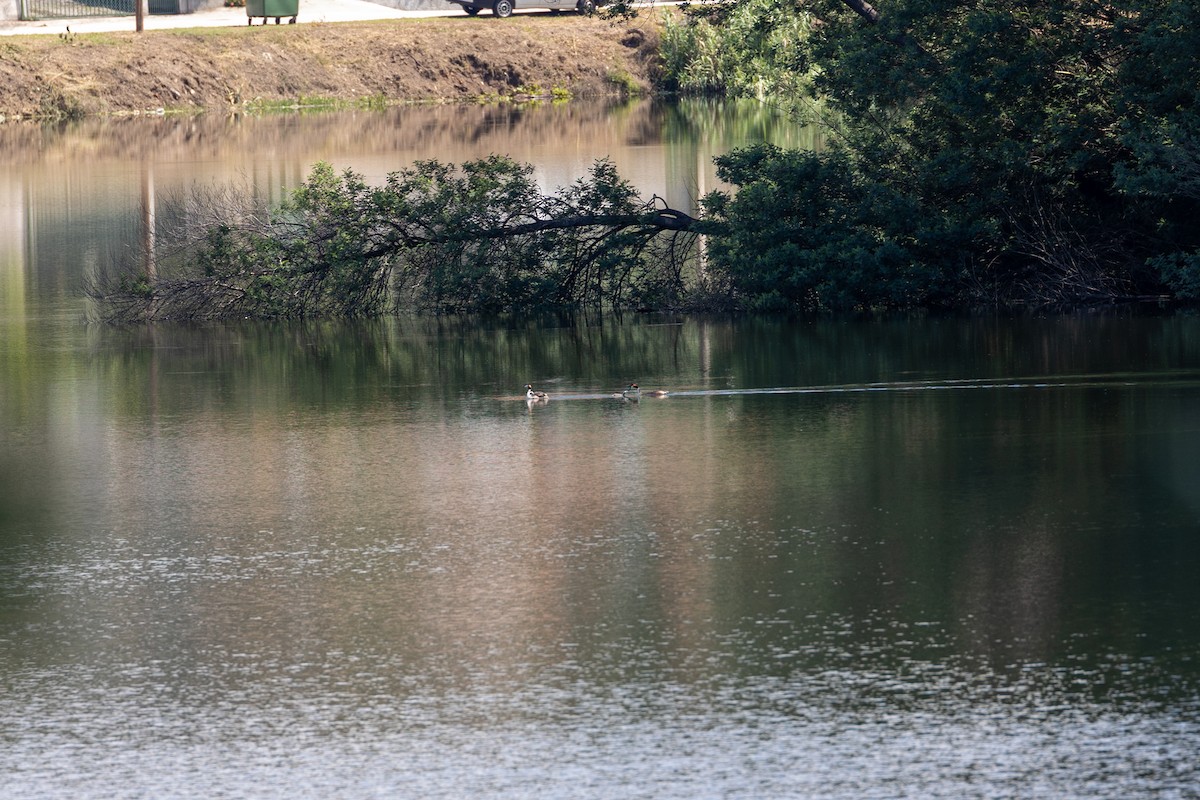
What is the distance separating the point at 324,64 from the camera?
73500mm

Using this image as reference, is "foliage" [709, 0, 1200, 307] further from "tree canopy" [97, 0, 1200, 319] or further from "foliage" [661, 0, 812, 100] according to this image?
"foliage" [661, 0, 812, 100]

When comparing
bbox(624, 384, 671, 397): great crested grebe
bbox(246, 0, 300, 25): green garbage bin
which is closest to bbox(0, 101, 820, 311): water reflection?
bbox(246, 0, 300, 25): green garbage bin

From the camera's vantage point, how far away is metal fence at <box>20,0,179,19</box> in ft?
254

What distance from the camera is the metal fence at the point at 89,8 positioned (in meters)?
77.6

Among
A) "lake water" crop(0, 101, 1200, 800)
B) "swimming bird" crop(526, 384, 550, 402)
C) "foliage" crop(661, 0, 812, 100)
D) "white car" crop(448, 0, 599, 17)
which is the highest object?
"white car" crop(448, 0, 599, 17)

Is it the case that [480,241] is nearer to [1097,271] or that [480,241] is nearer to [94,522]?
[1097,271]

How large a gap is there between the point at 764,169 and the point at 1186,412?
33.3 feet

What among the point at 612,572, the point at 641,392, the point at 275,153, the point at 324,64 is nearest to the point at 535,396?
the point at 641,392

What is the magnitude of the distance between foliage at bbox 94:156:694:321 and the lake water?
3.84 metres

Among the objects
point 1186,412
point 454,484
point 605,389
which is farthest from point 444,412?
point 1186,412

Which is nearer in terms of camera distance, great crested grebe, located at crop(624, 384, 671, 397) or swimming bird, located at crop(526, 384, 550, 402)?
swimming bird, located at crop(526, 384, 550, 402)

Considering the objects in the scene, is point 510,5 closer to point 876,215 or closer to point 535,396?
point 876,215

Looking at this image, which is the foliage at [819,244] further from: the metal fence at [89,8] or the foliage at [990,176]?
the metal fence at [89,8]

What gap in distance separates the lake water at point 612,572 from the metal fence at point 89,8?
5801cm
